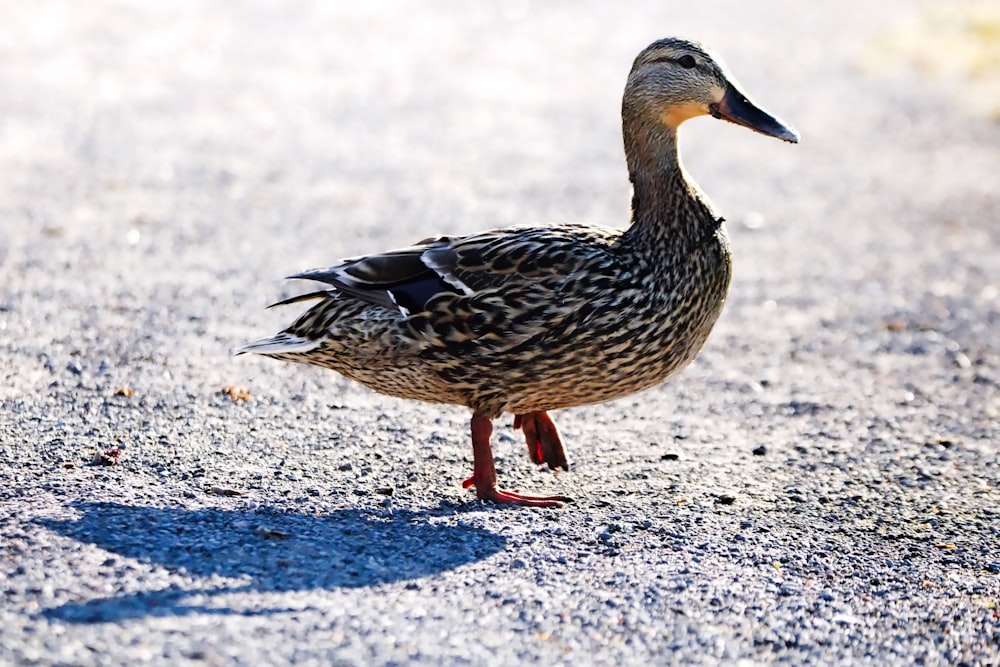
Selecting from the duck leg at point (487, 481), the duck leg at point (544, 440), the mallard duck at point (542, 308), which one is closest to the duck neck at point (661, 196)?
the mallard duck at point (542, 308)

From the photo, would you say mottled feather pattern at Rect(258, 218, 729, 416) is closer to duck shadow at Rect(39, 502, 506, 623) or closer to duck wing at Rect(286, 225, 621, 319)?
duck wing at Rect(286, 225, 621, 319)

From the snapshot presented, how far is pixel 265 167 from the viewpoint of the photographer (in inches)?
484

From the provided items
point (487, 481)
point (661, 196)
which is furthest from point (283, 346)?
point (661, 196)

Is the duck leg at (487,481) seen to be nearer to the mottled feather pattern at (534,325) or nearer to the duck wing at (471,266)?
the mottled feather pattern at (534,325)

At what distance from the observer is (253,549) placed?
16.5 feet

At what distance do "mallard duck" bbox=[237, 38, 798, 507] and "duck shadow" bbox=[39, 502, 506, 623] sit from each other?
56cm

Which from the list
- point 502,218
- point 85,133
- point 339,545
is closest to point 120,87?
point 85,133

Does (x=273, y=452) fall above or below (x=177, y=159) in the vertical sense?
below

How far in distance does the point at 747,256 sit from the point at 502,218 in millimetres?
1882

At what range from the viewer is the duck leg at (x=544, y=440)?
A: 628cm

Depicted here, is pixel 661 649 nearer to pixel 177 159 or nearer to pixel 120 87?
pixel 177 159

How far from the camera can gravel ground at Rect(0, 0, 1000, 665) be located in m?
4.68

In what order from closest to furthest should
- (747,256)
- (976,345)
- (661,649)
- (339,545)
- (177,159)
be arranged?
(661,649) < (339,545) < (976,345) < (747,256) < (177,159)

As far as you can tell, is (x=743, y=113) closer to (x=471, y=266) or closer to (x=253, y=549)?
(x=471, y=266)
